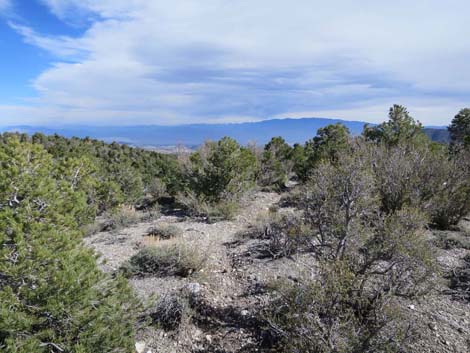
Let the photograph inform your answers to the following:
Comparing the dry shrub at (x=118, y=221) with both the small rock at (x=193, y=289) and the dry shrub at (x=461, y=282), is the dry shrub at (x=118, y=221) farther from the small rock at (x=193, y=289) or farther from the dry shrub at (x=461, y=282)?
the dry shrub at (x=461, y=282)

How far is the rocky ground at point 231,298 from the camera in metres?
4.41

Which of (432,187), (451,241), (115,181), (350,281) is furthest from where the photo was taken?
(115,181)

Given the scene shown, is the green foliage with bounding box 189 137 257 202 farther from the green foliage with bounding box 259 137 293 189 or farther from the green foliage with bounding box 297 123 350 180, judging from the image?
the green foliage with bounding box 259 137 293 189

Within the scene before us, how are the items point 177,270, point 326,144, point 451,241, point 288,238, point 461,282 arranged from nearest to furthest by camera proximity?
point 461,282 < point 177,270 < point 288,238 < point 451,241 < point 326,144

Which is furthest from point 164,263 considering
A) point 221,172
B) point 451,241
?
point 451,241

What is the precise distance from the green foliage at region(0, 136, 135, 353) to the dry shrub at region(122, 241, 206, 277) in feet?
9.28

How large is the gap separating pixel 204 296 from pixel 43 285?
3139 millimetres

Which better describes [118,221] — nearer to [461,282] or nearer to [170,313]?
[170,313]

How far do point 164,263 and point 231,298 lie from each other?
1.67m

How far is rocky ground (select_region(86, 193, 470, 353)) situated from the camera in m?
4.41

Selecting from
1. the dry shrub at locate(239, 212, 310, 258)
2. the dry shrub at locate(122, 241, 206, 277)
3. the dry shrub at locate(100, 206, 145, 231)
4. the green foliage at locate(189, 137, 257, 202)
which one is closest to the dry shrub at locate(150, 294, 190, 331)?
the dry shrub at locate(122, 241, 206, 277)

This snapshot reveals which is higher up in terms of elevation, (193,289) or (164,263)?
(164,263)

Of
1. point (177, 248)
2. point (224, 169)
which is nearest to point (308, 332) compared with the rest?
point (177, 248)

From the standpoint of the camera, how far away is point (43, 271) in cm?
A: 299
